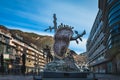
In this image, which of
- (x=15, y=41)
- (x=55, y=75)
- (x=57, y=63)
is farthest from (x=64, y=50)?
(x=15, y=41)

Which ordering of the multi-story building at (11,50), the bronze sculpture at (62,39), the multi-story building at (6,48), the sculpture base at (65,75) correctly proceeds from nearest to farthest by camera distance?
1. the sculpture base at (65,75)
2. the bronze sculpture at (62,39)
3. the multi-story building at (6,48)
4. the multi-story building at (11,50)

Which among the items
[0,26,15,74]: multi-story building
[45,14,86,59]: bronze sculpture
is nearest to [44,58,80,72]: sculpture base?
[45,14,86,59]: bronze sculpture

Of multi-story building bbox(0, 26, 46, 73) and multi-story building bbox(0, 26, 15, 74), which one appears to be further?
multi-story building bbox(0, 26, 46, 73)

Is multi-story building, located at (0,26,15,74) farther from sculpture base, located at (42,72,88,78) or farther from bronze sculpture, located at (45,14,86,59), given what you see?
sculpture base, located at (42,72,88,78)

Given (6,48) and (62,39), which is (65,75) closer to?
(62,39)

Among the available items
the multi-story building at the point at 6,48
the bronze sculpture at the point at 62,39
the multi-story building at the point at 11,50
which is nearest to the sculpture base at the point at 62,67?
the bronze sculpture at the point at 62,39

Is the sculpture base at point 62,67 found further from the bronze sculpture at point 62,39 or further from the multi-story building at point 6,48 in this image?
the multi-story building at point 6,48

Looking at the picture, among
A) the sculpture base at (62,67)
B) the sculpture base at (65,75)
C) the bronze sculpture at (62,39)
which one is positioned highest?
the bronze sculpture at (62,39)

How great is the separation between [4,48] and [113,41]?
32.5m

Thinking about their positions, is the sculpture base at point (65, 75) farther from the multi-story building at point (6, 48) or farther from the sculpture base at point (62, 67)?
the multi-story building at point (6, 48)

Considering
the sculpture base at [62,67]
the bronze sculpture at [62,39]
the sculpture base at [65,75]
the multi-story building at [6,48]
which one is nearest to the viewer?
the sculpture base at [65,75]

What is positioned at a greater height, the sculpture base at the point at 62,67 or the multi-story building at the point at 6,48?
the multi-story building at the point at 6,48

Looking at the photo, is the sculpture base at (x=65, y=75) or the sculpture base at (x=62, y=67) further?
the sculpture base at (x=62, y=67)

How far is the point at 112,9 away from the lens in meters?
53.6
